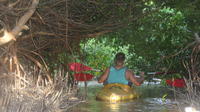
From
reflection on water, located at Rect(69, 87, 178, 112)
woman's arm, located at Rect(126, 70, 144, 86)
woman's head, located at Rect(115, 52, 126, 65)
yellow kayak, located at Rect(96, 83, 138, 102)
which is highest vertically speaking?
woman's head, located at Rect(115, 52, 126, 65)

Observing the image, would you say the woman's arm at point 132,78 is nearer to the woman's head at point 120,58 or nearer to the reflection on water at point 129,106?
the woman's head at point 120,58

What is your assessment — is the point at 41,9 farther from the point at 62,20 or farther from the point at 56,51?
the point at 56,51

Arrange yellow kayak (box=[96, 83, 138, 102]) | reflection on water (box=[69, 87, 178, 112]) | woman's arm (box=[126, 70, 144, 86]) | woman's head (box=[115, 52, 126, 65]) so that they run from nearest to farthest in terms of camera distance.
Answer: reflection on water (box=[69, 87, 178, 112]) < yellow kayak (box=[96, 83, 138, 102]) < woman's head (box=[115, 52, 126, 65]) < woman's arm (box=[126, 70, 144, 86])

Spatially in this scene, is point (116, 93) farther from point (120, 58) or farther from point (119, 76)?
point (120, 58)

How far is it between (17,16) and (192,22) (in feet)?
Result: 13.3

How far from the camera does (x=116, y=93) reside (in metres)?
9.80

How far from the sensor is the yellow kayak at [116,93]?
31.9ft

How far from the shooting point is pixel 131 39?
32.3 feet

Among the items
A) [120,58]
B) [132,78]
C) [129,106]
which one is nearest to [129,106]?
[129,106]

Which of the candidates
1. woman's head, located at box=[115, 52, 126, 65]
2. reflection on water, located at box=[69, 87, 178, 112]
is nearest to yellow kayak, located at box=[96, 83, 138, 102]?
reflection on water, located at box=[69, 87, 178, 112]

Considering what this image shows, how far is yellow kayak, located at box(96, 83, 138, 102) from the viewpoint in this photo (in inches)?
383

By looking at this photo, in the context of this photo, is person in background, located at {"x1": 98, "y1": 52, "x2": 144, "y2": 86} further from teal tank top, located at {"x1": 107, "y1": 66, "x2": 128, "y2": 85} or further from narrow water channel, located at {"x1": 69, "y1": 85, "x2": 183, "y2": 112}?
narrow water channel, located at {"x1": 69, "y1": 85, "x2": 183, "y2": 112}

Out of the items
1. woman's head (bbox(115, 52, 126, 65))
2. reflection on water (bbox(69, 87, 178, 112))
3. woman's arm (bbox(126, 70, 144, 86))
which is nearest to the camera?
reflection on water (bbox(69, 87, 178, 112))

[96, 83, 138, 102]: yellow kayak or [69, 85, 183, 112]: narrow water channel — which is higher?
[96, 83, 138, 102]: yellow kayak
